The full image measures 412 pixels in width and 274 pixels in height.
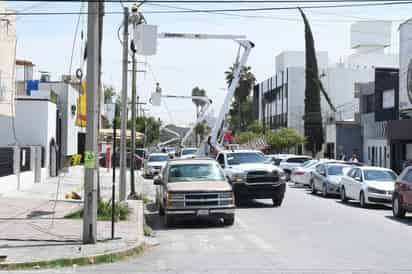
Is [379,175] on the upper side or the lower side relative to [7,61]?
lower

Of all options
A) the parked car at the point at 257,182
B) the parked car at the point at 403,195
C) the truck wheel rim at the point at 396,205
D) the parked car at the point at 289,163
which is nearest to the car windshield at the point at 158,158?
the parked car at the point at 289,163

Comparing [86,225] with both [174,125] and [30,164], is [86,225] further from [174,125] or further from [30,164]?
[174,125]

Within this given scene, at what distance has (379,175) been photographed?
25703 millimetres

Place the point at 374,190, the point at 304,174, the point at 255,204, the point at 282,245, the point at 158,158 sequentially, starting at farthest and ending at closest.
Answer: the point at 158,158 < the point at 304,174 < the point at 255,204 < the point at 374,190 < the point at 282,245

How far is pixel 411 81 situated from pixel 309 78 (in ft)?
65.2

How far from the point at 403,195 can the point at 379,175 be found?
547cm

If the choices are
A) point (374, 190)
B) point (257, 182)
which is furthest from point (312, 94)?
point (257, 182)

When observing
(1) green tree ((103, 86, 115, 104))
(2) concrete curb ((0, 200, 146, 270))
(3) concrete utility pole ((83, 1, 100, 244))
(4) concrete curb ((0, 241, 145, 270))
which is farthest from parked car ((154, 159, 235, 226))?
(1) green tree ((103, 86, 115, 104))

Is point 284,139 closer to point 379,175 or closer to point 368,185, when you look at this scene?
point 379,175

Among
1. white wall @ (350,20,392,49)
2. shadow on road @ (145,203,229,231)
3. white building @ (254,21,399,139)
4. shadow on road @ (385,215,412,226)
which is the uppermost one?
white wall @ (350,20,392,49)

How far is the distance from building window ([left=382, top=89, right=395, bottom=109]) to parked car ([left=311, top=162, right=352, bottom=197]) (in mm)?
18546

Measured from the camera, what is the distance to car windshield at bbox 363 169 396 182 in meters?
25.3

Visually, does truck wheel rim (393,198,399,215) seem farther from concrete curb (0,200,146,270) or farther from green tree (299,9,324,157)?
Answer: green tree (299,9,324,157)

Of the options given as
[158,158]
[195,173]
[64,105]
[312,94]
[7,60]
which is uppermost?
[312,94]
